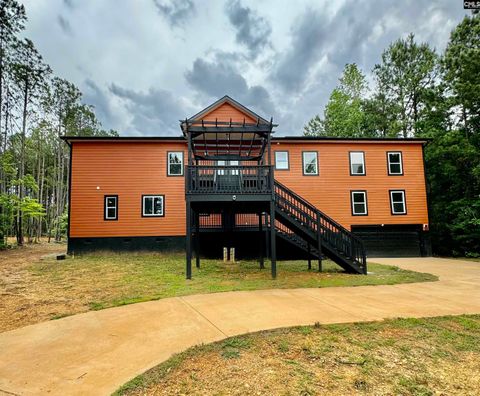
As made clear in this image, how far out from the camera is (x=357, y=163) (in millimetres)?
16078

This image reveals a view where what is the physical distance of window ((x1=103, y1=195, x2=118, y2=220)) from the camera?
14.5 meters

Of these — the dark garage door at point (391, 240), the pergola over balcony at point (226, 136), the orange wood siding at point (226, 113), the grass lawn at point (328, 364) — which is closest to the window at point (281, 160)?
the pergola over balcony at point (226, 136)

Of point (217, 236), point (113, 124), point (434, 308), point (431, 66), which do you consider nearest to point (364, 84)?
point (431, 66)

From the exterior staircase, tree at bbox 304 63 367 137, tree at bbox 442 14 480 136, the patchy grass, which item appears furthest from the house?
tree at bbox 304 63 367 137

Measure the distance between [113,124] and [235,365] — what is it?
46.3 meters

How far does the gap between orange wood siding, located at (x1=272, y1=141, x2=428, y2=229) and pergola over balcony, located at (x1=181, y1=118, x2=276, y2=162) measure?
3519 millimetres

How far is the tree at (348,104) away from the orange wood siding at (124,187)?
1873 cm

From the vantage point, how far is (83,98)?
90.3ft

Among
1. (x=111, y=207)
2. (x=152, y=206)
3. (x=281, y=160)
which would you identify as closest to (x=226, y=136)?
(x=281, y=160)

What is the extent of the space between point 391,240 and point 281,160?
7.98 m

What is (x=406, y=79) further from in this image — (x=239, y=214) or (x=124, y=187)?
(x=124, y=187)

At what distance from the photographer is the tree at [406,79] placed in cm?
2312

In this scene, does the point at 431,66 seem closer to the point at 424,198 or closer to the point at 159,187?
the point at 424,198

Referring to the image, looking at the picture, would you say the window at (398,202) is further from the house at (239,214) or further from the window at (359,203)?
the window at (359,203)
